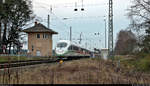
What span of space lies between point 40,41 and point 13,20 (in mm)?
7016

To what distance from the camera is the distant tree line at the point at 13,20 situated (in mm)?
46125

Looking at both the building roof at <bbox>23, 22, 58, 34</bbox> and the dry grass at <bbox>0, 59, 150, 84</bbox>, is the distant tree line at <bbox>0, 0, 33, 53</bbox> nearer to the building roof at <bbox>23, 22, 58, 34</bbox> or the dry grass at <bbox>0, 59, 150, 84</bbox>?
the building roof at <bbox>23, 22, 58, 34</bbox>

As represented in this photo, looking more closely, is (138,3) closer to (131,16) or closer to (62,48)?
(131,16)

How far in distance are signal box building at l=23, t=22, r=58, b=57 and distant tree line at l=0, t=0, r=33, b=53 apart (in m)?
2.35

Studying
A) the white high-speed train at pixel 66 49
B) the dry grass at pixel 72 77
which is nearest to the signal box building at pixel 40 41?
the white high-speed train at pixel 66 49

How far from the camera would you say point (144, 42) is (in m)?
31.0

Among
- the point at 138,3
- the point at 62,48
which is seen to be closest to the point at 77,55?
the point at 62,48

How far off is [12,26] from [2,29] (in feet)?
10.2

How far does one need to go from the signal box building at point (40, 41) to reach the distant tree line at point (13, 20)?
2.35 m

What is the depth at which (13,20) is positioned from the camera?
48812 millimetres

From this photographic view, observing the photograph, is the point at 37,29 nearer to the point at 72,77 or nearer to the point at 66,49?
the point at 66,49

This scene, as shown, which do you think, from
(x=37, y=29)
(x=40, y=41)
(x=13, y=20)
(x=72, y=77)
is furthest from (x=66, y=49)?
(x=72, y=77)

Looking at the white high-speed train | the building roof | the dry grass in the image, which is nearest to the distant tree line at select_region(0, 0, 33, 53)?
the building roof

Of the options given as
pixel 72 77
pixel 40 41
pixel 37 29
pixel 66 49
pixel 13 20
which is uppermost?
pixel 13 20
